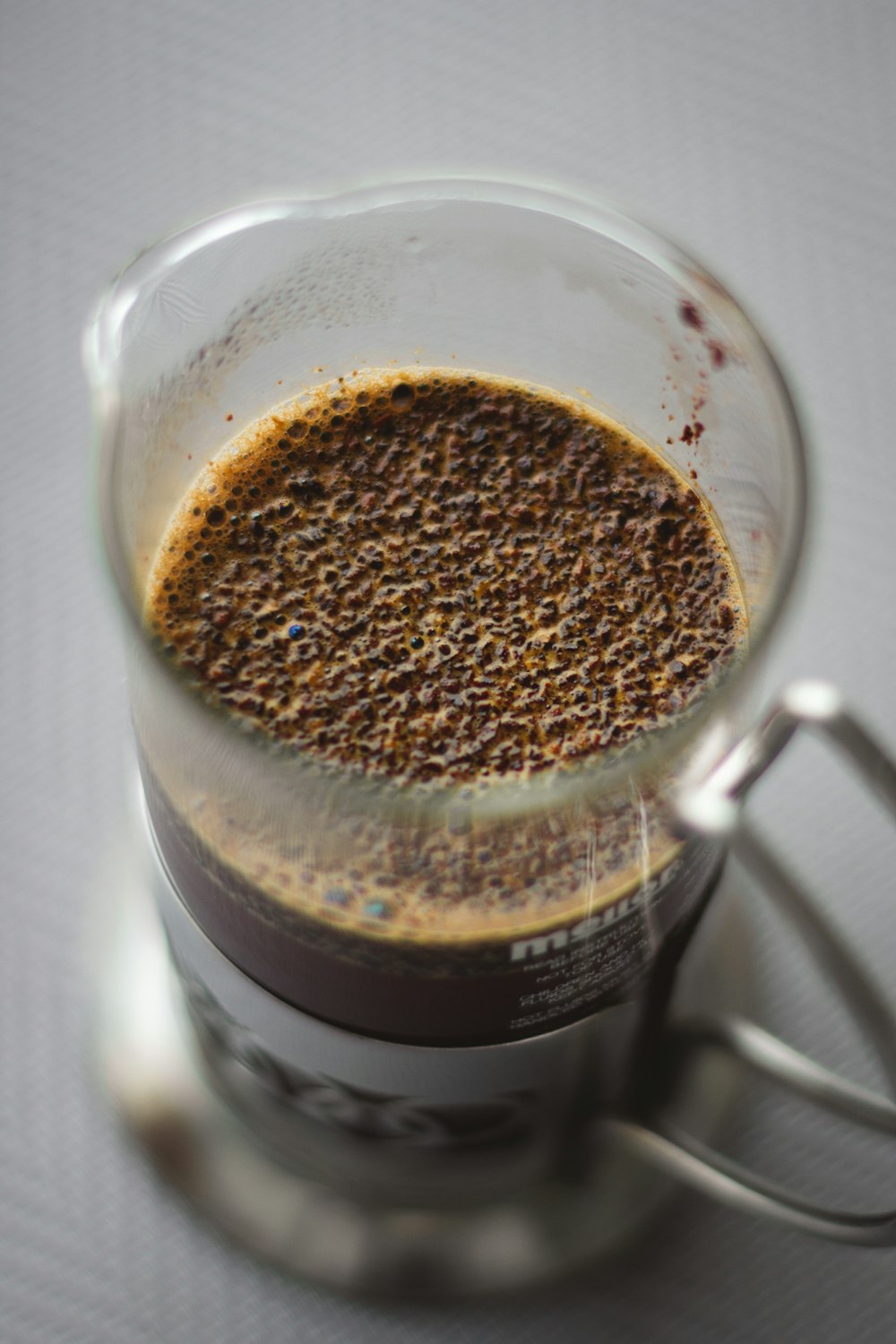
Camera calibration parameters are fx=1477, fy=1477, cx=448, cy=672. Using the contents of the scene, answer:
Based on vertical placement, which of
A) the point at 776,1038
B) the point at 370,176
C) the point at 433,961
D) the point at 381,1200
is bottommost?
the point at 381,1200

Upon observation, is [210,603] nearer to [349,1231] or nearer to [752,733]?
[752,733]

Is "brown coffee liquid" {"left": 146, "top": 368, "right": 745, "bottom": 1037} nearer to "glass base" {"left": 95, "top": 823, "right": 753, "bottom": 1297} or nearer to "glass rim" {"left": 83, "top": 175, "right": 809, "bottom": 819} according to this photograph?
"glass rim" {"left": 83, "top": 175, "right": 809, "bottom": 819}

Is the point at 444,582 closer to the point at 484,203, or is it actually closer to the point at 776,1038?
the point at 484,203

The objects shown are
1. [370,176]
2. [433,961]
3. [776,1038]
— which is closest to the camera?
[433,961]

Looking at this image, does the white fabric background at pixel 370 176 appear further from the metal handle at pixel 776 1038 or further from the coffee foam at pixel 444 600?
the coffee foam at pixel 444 600

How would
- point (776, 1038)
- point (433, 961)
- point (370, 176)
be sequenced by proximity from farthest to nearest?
point (776, 1038) → point (370, 176) → point (433, 961)

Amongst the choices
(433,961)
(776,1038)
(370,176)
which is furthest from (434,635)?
(776,1038)

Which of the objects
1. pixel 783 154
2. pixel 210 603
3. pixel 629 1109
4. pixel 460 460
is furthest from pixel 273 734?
pixel 783 154
